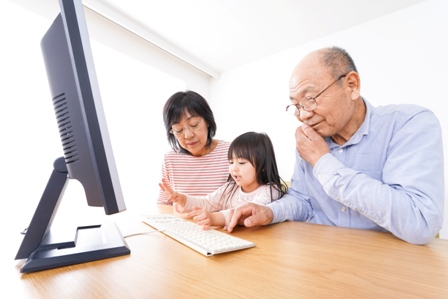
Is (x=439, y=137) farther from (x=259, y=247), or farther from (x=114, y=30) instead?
(x=114, y=30)

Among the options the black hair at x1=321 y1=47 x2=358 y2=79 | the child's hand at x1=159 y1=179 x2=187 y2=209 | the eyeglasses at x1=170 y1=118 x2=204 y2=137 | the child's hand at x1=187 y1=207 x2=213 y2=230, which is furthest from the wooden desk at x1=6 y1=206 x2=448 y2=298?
the eyeglasses at x1=170 y1=118 x2=204 y2=137

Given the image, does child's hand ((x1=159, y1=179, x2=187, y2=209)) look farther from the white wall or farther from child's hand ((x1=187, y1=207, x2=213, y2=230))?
the white wall

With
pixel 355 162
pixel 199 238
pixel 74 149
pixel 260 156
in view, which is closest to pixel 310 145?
pixel 355 162

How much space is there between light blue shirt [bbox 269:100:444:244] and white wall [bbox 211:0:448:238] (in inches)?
74.0

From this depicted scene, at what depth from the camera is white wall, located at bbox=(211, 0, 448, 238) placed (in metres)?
2.18

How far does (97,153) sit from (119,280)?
23 cm

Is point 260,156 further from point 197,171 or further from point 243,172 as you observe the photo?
point 197,171

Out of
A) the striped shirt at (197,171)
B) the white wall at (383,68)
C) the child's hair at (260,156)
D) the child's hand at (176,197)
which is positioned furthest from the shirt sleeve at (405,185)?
the white wall at (383,68)

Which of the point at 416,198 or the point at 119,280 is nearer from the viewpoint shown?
the point at 119,280

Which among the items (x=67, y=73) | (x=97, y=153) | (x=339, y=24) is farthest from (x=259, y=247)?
(x=339, y=24)

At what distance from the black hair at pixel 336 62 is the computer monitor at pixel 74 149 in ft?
2.63

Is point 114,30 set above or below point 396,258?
above

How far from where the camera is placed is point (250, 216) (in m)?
0.78

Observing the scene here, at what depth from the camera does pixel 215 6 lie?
7.22 ft
